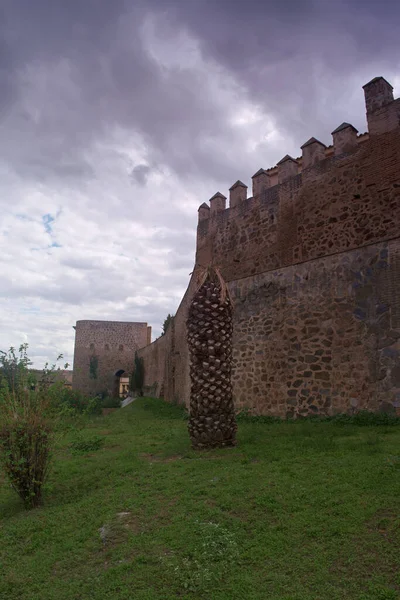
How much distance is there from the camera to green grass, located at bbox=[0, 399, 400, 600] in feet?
10.8

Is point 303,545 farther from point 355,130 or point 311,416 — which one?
point 355,130

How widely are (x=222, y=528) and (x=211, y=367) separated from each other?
3.50m

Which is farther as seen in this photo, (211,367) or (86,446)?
(86,446)

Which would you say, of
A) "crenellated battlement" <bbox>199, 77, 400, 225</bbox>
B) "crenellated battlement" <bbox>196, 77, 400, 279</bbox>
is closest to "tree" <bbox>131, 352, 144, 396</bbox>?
"crenellated battlement" <bbox>196, 77, 400, 279</bbox>

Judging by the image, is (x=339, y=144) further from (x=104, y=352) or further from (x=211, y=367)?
(x=104, y=352)

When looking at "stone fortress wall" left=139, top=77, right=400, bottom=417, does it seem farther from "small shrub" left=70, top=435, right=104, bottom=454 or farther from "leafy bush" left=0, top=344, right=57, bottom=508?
"leafy bush" left=0, top=344, right=57, bottom=508

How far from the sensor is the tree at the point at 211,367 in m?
7.25

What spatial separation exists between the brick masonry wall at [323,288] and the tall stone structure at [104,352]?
25.8 m

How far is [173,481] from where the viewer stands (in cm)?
561

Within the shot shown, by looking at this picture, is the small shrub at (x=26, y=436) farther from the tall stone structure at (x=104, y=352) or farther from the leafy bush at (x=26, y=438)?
the tall stone structure at (x=104, y=352)

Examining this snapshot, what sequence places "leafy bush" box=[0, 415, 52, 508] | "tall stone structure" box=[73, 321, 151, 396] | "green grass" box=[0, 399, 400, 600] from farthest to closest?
"tall stone structure" box=[73, 321, 151, 396]
"leafy bush" box=[0, 415, 52, 508]
"green grass" box=[0, 399, 400, 600]

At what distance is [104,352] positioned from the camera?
3678 cm

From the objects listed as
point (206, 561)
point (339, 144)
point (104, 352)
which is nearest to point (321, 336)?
point (339, 144)

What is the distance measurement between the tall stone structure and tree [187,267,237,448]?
29702 mm
